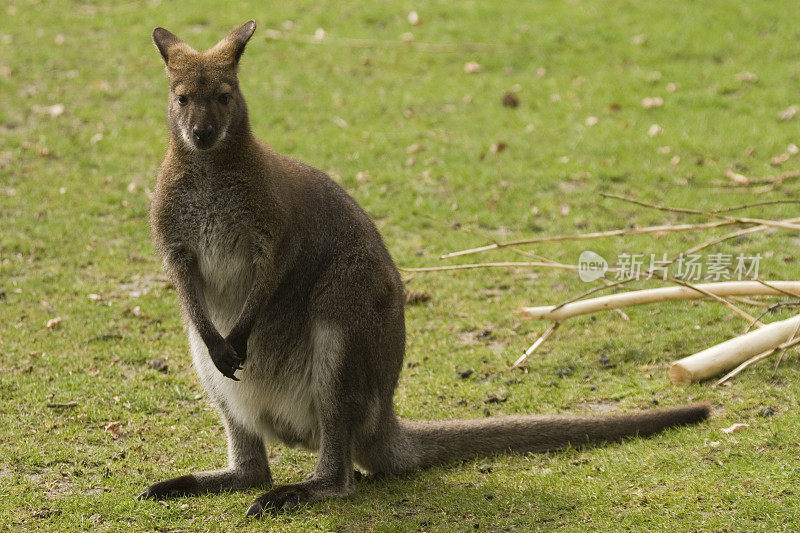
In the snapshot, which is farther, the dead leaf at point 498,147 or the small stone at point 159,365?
the dead leaf at point 498,147

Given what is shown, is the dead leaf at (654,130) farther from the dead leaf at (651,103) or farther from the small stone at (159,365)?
the small stone at (159,365)

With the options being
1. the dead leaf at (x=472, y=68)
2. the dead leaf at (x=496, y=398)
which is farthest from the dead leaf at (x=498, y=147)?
the dead leaf at (x=496, y=398)

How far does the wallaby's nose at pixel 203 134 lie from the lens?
4.14 metres

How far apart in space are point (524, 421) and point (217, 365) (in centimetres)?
147

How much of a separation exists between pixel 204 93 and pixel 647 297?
2808 mm

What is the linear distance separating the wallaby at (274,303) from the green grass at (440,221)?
0.55 feet

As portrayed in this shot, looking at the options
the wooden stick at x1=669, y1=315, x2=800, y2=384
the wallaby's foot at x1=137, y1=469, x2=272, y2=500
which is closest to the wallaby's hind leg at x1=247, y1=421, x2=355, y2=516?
the wallaby's foot at x1=137, y1=469, x2=272, y2=500

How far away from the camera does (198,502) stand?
4.47m

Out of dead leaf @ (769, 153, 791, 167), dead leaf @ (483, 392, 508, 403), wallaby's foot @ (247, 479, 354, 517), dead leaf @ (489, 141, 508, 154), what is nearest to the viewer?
wallaby's foot @ (247, 479, 354, 517)

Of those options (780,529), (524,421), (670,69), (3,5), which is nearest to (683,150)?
(670,69)

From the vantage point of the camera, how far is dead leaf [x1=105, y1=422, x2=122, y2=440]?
202 inches

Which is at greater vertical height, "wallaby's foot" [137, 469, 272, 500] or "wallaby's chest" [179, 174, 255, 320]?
"wallaby's chest" [179, 174, 255, 320]

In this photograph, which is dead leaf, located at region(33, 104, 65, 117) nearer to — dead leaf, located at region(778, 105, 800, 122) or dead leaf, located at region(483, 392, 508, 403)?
dead leaf, located at region(483, 392, 508, 403)

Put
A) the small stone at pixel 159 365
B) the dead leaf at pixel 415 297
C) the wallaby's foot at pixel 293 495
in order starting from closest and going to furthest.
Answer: the wallaby's foot at pixel 293 495, the small stone at pixel 159 365, the dead leaf at pixel 415 297
